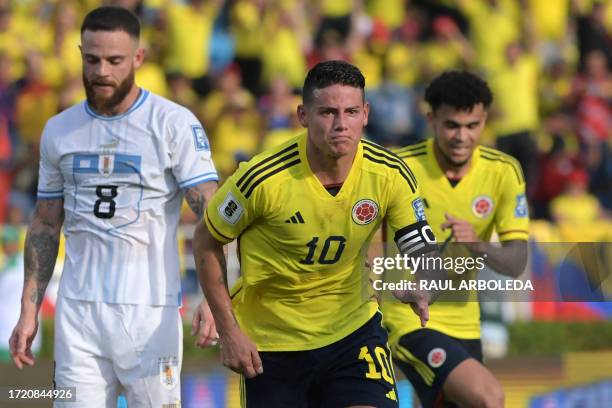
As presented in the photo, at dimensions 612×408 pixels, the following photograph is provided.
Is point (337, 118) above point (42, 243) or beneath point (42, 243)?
above

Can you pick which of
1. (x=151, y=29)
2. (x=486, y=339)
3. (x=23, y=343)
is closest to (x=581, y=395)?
(x=486, y=339)

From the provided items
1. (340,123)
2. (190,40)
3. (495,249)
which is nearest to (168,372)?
(340,123)

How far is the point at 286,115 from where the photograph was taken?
51.1 feet

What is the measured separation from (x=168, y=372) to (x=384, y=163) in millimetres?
1781

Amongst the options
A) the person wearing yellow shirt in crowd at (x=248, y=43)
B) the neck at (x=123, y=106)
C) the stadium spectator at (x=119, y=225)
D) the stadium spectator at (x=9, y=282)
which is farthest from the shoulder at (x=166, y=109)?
the person wearing yellow shirt in crowd at (x=248, y=43)

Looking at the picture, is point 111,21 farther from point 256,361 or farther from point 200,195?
point 256,361

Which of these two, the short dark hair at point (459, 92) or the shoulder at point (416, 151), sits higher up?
the short dark hair at point (459, 92)

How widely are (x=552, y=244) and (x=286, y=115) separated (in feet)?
12.1

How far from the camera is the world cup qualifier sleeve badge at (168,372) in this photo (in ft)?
23.3

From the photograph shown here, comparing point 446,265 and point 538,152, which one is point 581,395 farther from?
point 538,152

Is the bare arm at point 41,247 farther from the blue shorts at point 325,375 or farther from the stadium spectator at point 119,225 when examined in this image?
the blue shorts at point 325,375

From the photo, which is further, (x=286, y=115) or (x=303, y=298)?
(x=286, y=115)

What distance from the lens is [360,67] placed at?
17.5 meters

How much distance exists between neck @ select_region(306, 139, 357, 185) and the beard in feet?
4.45
